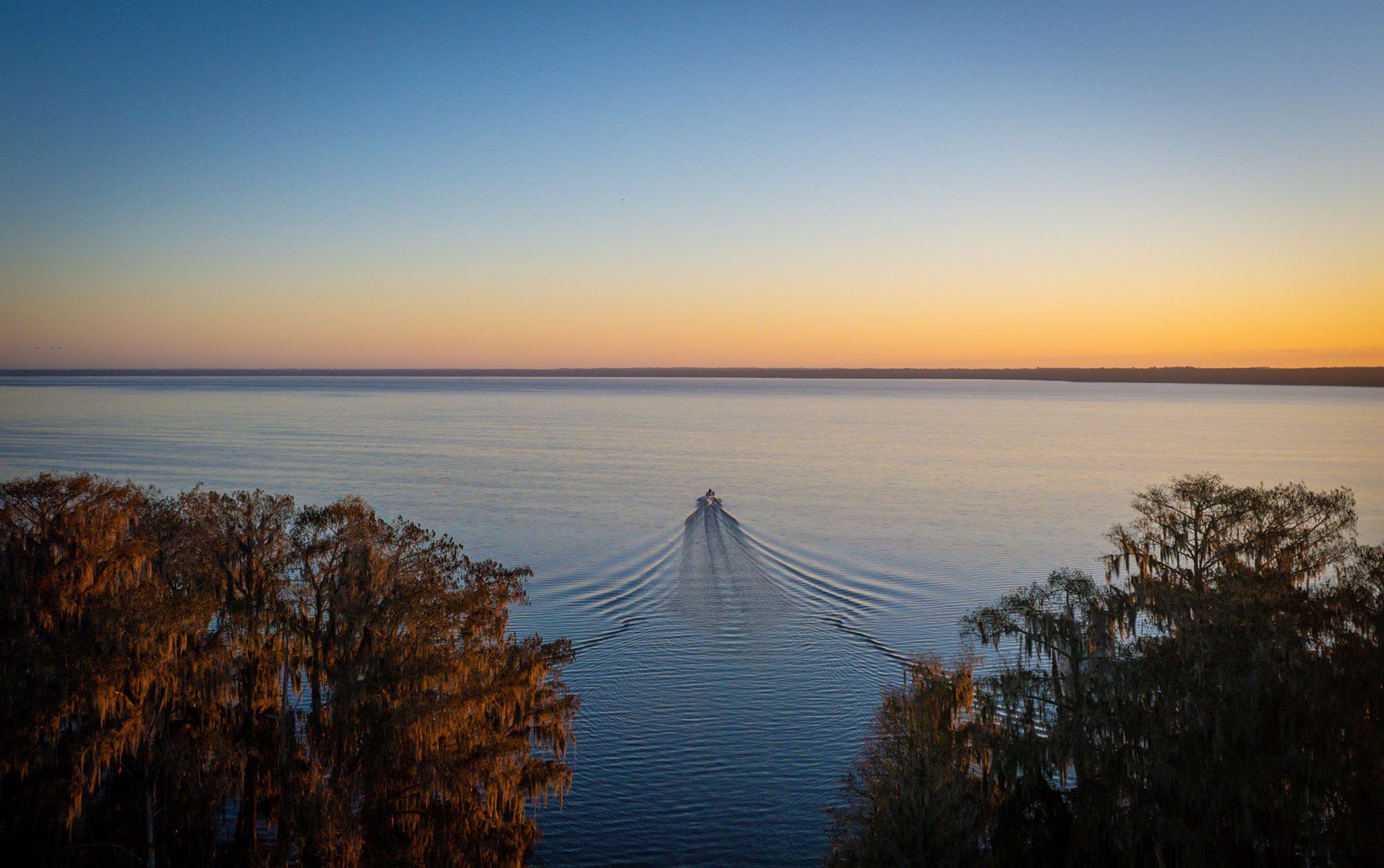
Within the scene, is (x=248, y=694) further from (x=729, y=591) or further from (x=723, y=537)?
(x=723, y=537)

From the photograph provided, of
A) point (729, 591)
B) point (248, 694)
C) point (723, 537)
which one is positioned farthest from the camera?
point (723, 537)

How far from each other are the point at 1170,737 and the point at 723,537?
4427 centimetres

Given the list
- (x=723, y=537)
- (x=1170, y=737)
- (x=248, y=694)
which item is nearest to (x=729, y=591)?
(x=723, y=537)

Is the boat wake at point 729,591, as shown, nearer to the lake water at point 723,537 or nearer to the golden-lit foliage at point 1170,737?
the lake water at point 723,537

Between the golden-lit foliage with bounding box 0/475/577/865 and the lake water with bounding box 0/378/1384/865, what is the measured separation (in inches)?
214

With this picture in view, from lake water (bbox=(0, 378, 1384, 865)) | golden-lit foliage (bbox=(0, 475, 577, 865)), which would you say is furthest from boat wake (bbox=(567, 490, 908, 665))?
golden-lit foliage (bbox=(0, 475, 577, 865))

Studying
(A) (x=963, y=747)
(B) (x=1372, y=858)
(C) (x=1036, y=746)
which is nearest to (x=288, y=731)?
(A) (x=963, y=747)

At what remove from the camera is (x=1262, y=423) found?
16712cm

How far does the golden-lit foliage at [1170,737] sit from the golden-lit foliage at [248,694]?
31.8ft

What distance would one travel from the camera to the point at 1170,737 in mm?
18969

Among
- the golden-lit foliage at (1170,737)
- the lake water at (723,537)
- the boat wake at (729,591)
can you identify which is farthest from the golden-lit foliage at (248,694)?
the boat wake at (729,591)

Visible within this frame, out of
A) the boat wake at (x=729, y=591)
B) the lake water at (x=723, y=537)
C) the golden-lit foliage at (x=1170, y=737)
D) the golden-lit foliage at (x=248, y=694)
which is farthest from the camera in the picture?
the boat wake at (x=729, y=591)

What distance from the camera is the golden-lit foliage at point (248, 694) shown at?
18891 mm

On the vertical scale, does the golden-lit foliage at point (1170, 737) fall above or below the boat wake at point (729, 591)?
above
